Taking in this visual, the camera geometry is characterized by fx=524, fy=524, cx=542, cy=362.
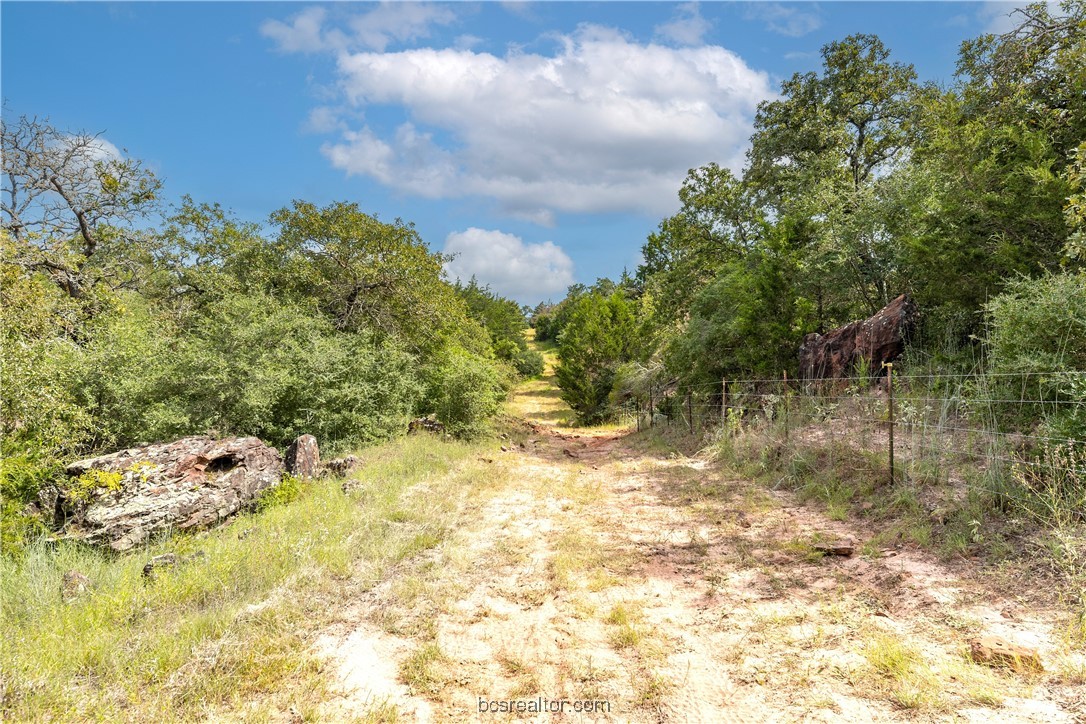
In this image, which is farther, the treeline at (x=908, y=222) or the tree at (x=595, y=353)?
the tree at (x=595, y=353)

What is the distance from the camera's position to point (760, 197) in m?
19.5

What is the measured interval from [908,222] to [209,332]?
15.4m

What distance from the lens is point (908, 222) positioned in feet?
35.4

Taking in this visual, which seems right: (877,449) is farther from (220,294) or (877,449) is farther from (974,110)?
(220,294)

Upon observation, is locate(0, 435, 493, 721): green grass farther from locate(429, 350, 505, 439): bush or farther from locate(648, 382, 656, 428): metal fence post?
locate(648, 382, 656, 428): metal fence post

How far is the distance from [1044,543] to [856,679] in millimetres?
2669

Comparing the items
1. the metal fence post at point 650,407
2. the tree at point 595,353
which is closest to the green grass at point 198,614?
the metal fence post at point 650,407

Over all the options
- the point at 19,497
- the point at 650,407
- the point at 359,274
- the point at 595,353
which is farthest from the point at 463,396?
the point at 595,353

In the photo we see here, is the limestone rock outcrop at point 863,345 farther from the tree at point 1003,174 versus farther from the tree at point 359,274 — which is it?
the tree at point 359,274

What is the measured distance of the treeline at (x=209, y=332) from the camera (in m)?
8.90

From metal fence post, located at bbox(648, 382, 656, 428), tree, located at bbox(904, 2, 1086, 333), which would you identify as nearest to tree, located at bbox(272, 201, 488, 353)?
metal fence post, located at bbox(648, 382, 656, 428)

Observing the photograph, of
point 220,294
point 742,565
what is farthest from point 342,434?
point 742,565

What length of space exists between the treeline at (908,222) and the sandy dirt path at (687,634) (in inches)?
121
